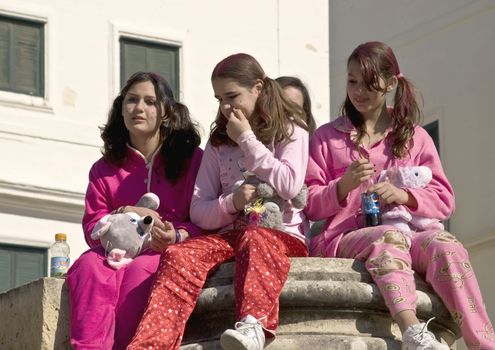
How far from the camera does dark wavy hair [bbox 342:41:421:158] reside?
10352 millimetres

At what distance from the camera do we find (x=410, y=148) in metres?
10.4

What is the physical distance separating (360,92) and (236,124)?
2.06 ft

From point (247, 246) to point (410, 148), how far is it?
3.97ft

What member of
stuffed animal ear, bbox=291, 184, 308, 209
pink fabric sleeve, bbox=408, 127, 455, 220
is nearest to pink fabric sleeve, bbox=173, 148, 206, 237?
stuffed animal ear, bbox=291, 184, 308, 209

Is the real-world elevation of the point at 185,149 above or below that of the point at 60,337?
above

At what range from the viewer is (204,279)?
9609 mm

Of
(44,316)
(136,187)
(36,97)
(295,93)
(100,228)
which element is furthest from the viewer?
(36,97)

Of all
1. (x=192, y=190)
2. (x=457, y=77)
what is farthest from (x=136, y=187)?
(x=457, y=77)

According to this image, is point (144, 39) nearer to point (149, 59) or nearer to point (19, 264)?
point (149, 59)

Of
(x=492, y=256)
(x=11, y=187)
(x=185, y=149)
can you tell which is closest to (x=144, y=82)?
(x=185, y=149)

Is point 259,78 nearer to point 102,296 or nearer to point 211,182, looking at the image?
point 211,182

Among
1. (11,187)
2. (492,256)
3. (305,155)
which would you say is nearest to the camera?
(305,155)

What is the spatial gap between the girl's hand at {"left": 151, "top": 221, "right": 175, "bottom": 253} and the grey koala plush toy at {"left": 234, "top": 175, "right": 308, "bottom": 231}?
35 centimetres

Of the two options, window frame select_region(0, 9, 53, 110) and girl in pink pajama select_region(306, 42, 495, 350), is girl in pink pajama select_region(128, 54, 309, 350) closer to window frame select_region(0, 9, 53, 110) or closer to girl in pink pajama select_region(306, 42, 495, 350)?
girl in pink pajama select_region(306, 42, 495, 350)
